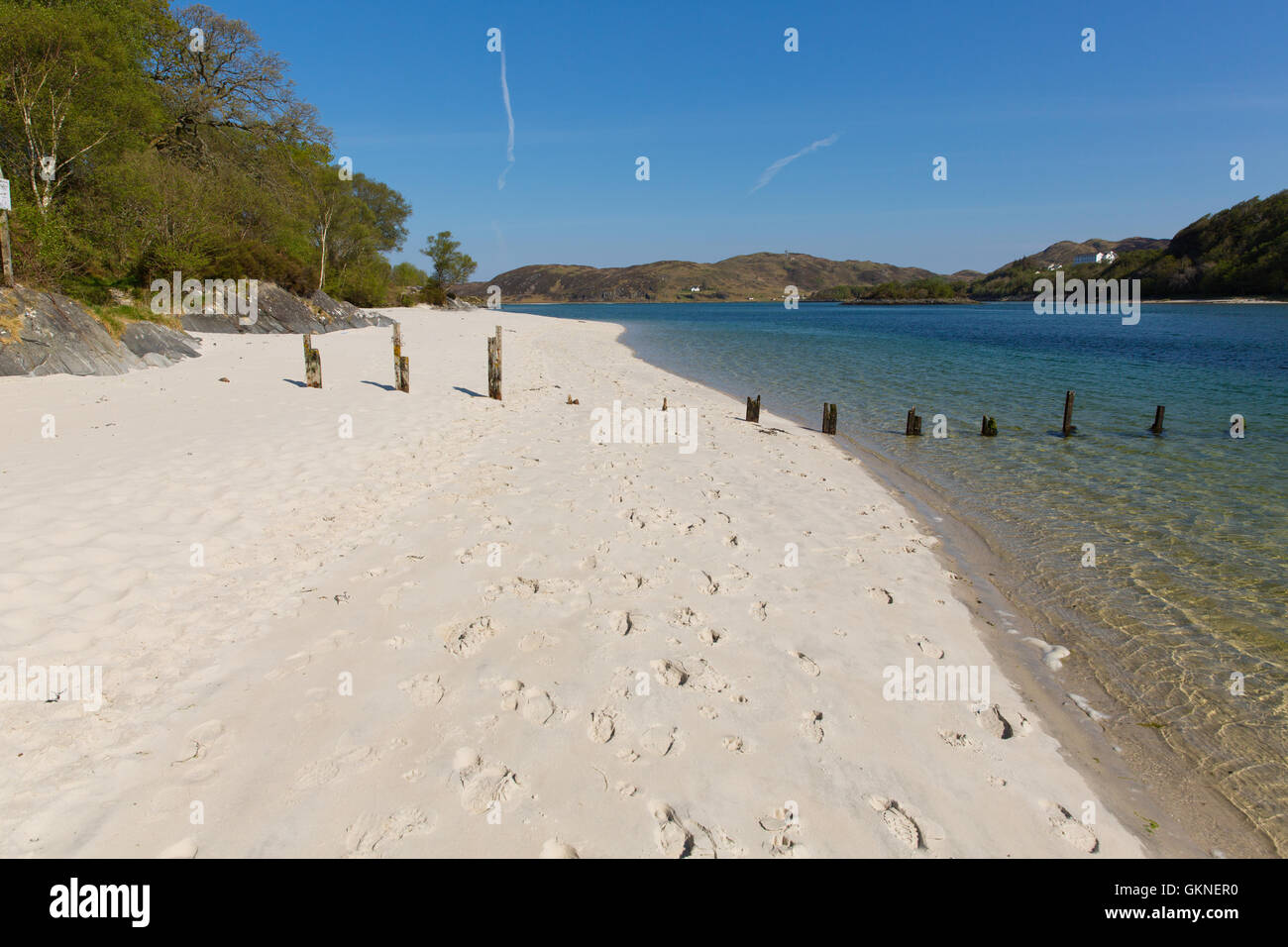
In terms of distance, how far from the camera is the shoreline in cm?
377

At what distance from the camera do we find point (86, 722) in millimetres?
3834

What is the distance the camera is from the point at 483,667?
15.3 feet

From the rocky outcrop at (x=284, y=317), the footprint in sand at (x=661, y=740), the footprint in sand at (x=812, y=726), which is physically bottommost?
the footprint in sand at (x=812, y=726)

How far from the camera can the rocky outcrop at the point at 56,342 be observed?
12.7 metres

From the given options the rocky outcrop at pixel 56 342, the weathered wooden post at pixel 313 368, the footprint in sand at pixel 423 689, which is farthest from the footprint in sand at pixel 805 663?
the rocky outcrop at pixel 56 342

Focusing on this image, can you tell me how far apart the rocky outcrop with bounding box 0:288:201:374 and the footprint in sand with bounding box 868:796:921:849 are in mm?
17077

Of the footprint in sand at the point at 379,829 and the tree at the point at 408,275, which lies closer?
the footprint in sand at the point at 379,829

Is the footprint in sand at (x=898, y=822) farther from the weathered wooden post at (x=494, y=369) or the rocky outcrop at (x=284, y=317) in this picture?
the rocky outcrop at (x=284, y=317)

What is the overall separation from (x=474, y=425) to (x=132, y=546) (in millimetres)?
6780

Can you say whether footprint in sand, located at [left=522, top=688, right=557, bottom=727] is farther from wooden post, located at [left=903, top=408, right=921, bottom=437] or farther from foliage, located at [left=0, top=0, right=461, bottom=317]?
foliage, located at [left=0, top=0, right=461, bottom=317]

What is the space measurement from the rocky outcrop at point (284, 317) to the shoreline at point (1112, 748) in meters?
27.1

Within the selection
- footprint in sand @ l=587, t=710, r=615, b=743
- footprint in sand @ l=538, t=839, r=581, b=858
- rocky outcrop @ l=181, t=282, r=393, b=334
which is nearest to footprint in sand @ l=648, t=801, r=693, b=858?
footprint in sand @ l=538, t=839, r=581, b=858

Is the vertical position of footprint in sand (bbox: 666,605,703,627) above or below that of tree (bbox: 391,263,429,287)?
below
